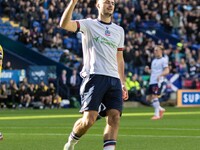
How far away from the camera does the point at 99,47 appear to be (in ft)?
39.9

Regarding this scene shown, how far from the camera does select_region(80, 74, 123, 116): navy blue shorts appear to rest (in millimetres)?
12008

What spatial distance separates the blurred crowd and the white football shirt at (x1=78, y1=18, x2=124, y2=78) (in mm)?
27324

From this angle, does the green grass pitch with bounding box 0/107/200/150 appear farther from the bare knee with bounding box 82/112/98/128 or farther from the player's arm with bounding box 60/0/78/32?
the player's arm with bounding box 60/0/78/32

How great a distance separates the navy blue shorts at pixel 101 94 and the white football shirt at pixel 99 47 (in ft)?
0.34

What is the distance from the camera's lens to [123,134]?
18.4 m

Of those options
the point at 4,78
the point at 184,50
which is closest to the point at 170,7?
the point at 184,50

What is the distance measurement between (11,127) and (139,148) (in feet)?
24.4

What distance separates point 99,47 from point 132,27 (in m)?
34.3

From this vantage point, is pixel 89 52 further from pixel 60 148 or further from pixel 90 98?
pixel 60 148

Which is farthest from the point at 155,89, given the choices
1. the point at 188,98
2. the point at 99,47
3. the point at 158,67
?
the point at 99,47

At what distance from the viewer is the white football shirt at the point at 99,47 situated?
1213 centimetres

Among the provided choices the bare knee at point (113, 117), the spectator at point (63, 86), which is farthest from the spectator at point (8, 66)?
the bare knee at point (113, 117)

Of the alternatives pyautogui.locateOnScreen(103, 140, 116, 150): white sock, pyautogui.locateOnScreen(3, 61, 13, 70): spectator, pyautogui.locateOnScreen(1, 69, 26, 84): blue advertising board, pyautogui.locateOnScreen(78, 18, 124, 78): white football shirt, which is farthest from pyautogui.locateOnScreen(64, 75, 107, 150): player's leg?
pyautogui.locateOnScreen(3, 61, 13, 70): spectator

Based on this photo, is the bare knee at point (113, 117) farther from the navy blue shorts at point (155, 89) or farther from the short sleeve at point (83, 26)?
the navy blue shorts at point (155, 89)
